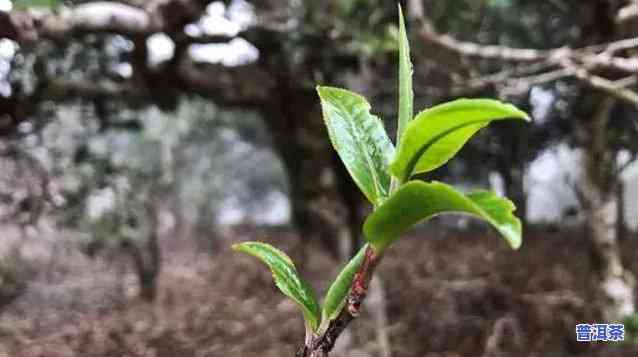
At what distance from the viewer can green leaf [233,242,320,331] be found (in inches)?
15.9

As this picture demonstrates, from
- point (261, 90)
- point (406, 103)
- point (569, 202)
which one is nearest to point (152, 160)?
point (261, 90)

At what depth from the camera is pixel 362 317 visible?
210 cm

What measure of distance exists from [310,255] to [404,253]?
2.45 ft

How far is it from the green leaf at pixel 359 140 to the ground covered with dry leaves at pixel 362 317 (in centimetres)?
152

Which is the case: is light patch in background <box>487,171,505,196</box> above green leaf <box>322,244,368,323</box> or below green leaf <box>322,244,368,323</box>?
below

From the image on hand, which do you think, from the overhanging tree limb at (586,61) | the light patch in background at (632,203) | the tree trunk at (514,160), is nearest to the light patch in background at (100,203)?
the overhanging tree limb at (586,61)

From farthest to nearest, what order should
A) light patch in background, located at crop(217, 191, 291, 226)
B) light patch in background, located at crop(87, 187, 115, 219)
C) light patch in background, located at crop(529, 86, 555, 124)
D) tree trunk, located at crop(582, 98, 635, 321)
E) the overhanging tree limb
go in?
light patch in background, located at crop(217, 191, 291, 226) → light patch in background, located at crop(87, 187, 115, 219) → light patch in background, located at crop(529, 86, 555, 124) → tree trunk, located at crop(582, 98, 635, 321) → the overhanging tree limb

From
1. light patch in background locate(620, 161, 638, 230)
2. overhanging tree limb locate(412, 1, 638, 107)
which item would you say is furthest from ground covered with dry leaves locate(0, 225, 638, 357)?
overhanging tree limb locate(412, 1, 638, 107)

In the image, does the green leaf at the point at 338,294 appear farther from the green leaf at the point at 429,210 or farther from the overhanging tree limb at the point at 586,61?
the overhanging tree limb at the point at 586,61

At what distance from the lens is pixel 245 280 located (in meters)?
3.02

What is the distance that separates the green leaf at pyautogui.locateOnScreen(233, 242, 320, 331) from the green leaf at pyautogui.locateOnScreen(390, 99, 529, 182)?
104mm

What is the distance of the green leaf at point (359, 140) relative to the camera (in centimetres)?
39

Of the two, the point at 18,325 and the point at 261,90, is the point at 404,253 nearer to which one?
the point at 261,90

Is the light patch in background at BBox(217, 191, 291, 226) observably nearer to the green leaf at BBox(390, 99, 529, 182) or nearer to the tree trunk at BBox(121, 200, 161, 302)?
the tree trunk at BBox(121, 200, 161, 302)
